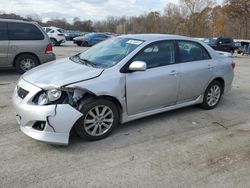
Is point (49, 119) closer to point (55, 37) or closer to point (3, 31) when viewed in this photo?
→ point (3, 31)

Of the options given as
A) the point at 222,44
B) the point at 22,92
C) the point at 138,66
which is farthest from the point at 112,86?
the point at 222,44

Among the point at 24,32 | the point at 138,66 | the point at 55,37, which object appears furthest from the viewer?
the point at 55,37

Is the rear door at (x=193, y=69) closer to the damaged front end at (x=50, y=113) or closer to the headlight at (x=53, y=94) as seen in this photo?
the damaged front end at (x=50, y=113)

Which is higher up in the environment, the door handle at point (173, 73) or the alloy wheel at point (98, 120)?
the door handle at point (173, 73)

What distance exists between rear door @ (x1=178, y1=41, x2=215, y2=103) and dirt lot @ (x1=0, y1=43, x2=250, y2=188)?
52 cm

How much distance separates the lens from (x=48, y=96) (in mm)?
3984

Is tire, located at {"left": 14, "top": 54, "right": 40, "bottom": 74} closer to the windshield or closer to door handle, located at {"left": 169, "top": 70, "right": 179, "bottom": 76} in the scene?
the windshield

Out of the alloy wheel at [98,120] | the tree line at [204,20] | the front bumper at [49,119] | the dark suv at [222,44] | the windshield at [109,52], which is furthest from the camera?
the tree line at [204,20]

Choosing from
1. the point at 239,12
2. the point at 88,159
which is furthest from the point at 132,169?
the point at 239,12

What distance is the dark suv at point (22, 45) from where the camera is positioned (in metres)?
8.98

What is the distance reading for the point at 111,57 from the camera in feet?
15.9

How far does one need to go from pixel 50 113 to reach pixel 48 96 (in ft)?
0.82

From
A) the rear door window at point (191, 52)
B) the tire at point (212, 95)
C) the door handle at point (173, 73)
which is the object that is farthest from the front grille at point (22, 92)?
the tire at point (212, 95)

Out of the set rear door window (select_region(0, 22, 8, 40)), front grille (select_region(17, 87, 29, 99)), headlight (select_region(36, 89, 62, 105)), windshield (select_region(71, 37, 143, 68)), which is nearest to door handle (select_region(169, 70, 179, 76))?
windshield (select_region(71, 37, 143, 68))
